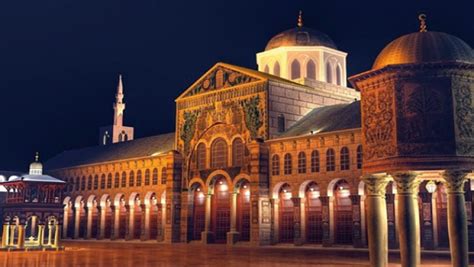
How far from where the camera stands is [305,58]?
51531 mm

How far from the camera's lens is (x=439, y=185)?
34406 mm

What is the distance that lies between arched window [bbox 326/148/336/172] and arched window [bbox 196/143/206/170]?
12.6 meters

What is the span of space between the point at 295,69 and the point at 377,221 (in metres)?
36.4

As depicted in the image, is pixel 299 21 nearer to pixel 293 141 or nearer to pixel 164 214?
pixel 293 141

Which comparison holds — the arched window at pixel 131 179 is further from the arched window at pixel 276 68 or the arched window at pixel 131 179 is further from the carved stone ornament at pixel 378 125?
the carved stone ornament at pixel 378 125

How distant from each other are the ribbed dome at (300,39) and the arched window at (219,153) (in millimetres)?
11686

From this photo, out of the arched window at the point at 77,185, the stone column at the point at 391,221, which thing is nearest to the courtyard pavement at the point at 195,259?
the stone column at the point at 391,221

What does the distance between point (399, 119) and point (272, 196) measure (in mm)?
27027

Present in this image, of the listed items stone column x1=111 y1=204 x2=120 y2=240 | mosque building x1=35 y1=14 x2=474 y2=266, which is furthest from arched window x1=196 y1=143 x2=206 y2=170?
stone column x1=111 y1=204 x2=120 y2=240

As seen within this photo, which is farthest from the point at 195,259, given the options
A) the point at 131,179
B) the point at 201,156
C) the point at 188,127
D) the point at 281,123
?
the point at 131,179

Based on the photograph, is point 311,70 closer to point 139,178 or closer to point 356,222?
point 356,222

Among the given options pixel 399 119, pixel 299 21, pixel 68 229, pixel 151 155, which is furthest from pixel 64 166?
pixel 399 119

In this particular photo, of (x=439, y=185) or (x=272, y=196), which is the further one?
(x=272, y=196)

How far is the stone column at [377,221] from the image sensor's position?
1598 cm
